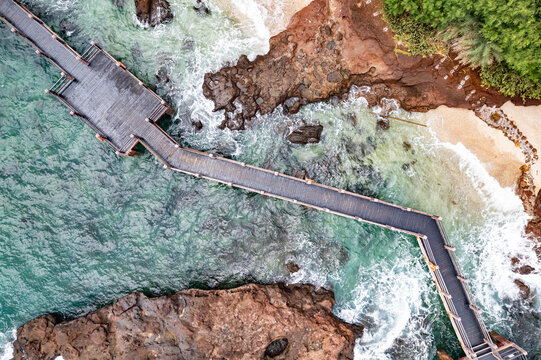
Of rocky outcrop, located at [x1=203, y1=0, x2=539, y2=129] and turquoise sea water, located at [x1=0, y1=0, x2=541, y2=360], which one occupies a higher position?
rocky outcrop, located at [x1=203, y1=0, x2=539, y2=129]

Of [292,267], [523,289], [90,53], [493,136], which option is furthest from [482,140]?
[90,53]

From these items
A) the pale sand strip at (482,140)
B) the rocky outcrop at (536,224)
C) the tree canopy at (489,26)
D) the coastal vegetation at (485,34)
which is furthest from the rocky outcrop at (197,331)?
the tree canopy at (489,26)

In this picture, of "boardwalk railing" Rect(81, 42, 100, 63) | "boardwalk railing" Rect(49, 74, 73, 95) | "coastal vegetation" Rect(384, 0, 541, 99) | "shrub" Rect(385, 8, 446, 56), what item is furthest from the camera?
"boardwalk railing" Rect(81, 42, 100, 63)

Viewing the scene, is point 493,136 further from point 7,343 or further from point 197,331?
point 7,343

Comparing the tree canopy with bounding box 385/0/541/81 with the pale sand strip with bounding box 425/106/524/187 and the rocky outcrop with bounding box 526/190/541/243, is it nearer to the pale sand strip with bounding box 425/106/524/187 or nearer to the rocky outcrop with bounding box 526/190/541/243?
the pale sand strip with bounding box 425/106/524/187

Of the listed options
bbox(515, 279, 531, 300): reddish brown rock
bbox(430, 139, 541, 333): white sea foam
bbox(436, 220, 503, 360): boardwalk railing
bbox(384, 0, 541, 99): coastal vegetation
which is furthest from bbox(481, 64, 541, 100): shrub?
bbox(515, 279, 531, 300): reddish brown rock

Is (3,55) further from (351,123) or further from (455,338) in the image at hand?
(455,338)
